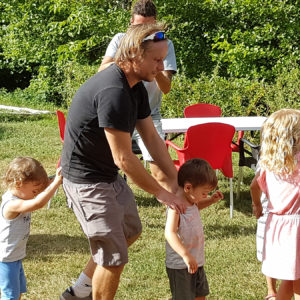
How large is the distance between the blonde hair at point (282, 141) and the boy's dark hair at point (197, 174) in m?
0.34

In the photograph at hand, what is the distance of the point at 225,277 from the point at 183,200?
4.60 ft

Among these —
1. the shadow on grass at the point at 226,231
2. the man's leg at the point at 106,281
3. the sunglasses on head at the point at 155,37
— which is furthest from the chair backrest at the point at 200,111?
the sunglasses on head at the point at 155,37

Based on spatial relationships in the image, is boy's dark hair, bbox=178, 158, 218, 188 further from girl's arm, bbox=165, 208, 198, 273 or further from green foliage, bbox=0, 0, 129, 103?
green foliage, bbox=0, 0, 129, 103

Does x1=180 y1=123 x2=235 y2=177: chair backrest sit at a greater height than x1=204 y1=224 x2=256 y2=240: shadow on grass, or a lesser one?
greater

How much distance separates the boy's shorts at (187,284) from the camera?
2.97m

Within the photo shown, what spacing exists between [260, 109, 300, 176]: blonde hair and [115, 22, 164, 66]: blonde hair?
32.5 inches

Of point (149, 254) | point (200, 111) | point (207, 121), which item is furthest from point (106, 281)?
point (200, 111)

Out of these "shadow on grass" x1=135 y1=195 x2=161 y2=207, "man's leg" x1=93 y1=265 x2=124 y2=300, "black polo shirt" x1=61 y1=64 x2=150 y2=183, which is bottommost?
"shadow on grass" x1=135 y1=195 x2=161 y2=207

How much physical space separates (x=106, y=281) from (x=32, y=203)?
593 millimetres

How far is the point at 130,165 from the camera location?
2.65m

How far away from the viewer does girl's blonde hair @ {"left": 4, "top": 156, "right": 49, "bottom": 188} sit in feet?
9.77

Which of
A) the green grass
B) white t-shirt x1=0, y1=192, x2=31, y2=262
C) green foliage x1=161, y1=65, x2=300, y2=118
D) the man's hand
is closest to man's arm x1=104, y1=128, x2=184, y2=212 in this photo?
the man's hand

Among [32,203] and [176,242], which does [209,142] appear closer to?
[176,242]

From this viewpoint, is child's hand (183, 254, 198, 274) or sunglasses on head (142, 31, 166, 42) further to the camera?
child's hand (183, 254, 198, 274)
